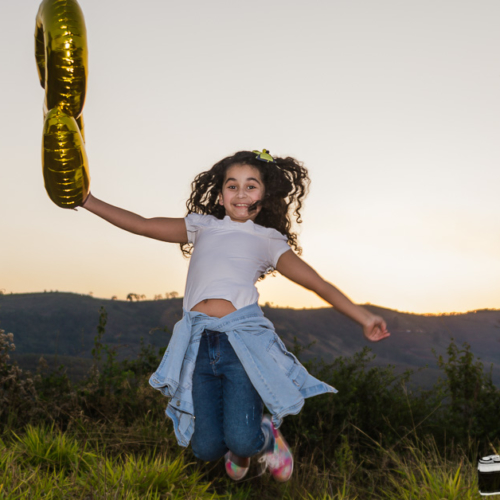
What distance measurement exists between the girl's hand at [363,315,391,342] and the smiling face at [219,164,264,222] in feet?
3.30

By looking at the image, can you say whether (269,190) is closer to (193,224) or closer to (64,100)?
(193,224)

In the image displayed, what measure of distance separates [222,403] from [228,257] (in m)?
0.88

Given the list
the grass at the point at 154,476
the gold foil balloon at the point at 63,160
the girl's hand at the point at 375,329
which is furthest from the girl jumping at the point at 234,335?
the grass at the point at 154,476

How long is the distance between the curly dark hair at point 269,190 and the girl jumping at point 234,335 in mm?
59

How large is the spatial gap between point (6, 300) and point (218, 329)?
1100 centimetres

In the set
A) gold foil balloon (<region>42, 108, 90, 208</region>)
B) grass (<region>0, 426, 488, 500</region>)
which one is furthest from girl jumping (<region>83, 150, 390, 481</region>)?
grass (<region>0, 426, 488, 500</region>)

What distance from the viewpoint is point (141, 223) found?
11.6 feet

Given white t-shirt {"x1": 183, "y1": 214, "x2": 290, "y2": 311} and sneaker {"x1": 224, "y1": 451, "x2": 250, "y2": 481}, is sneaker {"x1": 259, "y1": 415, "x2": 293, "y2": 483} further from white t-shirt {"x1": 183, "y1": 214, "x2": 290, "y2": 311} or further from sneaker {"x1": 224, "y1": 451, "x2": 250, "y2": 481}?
white t-shirt {"x1": 183, "y1": 214, "x2": 290, "y2": 311}

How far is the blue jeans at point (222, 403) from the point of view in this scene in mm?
3279

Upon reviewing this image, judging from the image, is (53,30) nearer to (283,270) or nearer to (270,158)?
(270,158)

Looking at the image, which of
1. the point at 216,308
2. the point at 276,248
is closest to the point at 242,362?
the point at 216,308

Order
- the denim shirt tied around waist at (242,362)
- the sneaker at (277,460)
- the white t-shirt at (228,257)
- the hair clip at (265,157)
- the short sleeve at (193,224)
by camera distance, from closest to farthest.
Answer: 1. the denim shirt tied around waist at (242,362)
2. the white t-shirt at (228,257)
3. the short sleeve at (193,224)
4. the sneaker at (277,460)
5. the hair clip at (265,157)

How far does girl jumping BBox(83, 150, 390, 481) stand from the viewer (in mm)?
3244

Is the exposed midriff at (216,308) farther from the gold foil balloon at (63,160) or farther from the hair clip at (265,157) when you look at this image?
the hair clip at (265,157)
